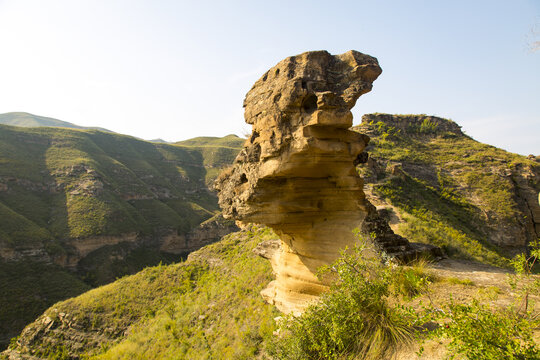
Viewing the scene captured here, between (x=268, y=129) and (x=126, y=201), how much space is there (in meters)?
77.0

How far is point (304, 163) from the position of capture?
843 centimetres

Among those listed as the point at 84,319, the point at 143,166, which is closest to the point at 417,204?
the point at 84,319

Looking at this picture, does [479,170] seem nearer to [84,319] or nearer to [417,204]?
[417,204]

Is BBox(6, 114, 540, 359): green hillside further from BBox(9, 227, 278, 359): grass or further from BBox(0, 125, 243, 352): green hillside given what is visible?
BBox(0, 125, 243, 352): green hillside

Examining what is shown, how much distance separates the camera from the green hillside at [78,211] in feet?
156

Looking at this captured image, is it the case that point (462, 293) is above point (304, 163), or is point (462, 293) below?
below

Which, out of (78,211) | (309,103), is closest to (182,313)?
(309,103)

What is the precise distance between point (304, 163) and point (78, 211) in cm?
7022

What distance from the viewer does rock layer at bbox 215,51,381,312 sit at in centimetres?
816

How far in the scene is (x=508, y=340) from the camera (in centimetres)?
377

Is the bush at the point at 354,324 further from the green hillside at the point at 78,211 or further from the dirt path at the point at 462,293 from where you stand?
the green hillside at the point at 78,211

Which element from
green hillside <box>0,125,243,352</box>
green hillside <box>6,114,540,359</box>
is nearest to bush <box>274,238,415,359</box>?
green hillside <box>6,114,540,359</box>

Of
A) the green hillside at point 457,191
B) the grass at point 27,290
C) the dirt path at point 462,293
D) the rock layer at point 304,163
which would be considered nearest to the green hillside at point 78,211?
the grass at point 27,290

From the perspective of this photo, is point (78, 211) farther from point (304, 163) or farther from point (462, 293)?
point (462, 293)
